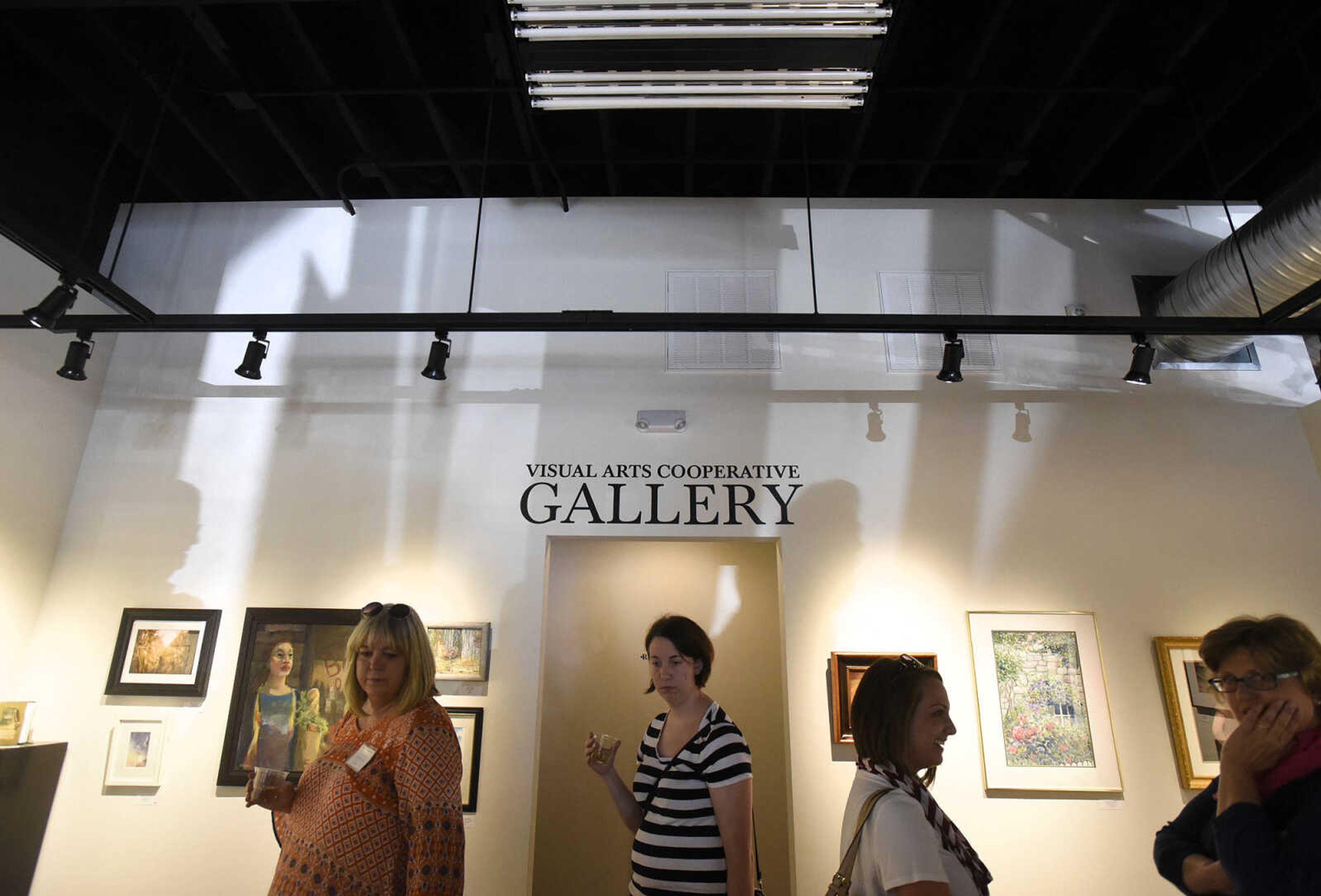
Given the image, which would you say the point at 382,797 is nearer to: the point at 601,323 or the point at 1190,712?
the point at 601,323

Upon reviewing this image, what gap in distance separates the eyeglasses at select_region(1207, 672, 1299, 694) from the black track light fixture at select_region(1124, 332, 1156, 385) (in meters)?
2.32

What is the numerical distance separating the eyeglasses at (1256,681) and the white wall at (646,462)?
83.1 inches

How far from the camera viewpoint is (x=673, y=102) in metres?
2.85

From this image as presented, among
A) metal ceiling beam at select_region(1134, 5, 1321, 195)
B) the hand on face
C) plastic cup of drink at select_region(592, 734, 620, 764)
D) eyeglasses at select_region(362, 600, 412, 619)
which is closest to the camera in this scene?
the hand on face

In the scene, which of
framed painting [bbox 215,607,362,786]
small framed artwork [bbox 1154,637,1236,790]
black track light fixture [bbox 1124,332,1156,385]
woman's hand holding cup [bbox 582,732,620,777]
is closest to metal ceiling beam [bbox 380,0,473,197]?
framed painting [bbox 215,607,362,786]

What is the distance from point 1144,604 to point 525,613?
339cm

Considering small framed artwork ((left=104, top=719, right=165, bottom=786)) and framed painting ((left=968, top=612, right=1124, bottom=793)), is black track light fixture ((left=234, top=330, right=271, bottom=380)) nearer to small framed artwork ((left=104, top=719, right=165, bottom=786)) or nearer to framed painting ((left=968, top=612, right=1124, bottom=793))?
small framed artwork ((left=104, top=719, right=165, bottom=786))

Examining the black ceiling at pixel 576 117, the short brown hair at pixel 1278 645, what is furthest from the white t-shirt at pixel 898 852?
the black ceiling at pixel 576 117

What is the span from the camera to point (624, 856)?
16.1ft

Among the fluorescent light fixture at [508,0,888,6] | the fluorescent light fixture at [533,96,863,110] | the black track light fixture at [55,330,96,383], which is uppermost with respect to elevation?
the fluorescent light fixture at [533,96,863,110]

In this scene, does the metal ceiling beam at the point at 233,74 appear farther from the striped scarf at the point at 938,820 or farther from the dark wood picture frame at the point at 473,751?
the striped scarf at the point at 938,820

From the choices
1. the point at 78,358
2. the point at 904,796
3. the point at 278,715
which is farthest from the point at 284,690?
the point at 904,796

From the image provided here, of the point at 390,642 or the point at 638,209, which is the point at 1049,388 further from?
the point at 390,642

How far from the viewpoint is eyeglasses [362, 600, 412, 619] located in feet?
7.36
